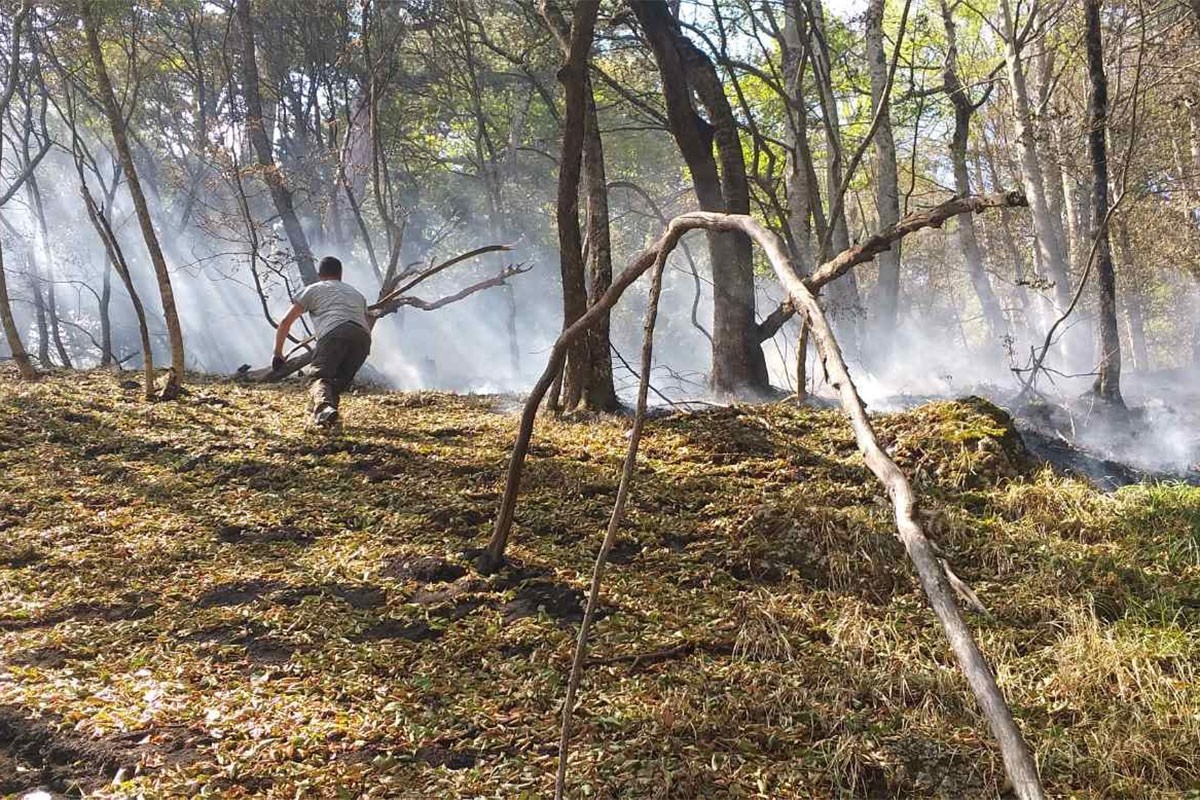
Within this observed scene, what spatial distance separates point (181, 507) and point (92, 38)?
4.92m

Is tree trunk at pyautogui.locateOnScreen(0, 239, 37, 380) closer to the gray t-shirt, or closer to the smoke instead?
the gray t-shirt

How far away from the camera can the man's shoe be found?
19.1 ft

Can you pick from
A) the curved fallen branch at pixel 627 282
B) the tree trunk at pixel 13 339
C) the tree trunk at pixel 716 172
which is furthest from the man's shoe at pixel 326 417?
the tree trunk at pixel 13 339

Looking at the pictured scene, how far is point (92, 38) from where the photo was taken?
6742 millimetres

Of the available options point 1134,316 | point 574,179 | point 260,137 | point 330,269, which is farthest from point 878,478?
point 1134,316

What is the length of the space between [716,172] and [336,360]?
3.70 m

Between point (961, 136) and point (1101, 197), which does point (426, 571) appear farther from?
point (961, 136)

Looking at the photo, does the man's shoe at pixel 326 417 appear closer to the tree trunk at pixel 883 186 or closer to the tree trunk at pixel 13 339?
the tree trunk at pixel 13 339

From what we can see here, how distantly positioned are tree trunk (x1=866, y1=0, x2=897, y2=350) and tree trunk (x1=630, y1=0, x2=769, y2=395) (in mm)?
3668

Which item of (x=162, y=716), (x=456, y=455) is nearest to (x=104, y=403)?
(x=456, y=455)

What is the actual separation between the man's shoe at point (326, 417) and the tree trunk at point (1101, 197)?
19.8ft

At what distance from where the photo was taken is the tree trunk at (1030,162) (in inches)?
379

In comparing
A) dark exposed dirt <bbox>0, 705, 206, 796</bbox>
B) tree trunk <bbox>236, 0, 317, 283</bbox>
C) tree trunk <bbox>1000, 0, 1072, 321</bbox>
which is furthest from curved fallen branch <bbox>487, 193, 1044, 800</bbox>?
tree trunk <bbox>236, 0, 317, 283</bbox>

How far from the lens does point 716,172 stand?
22.3 feet
